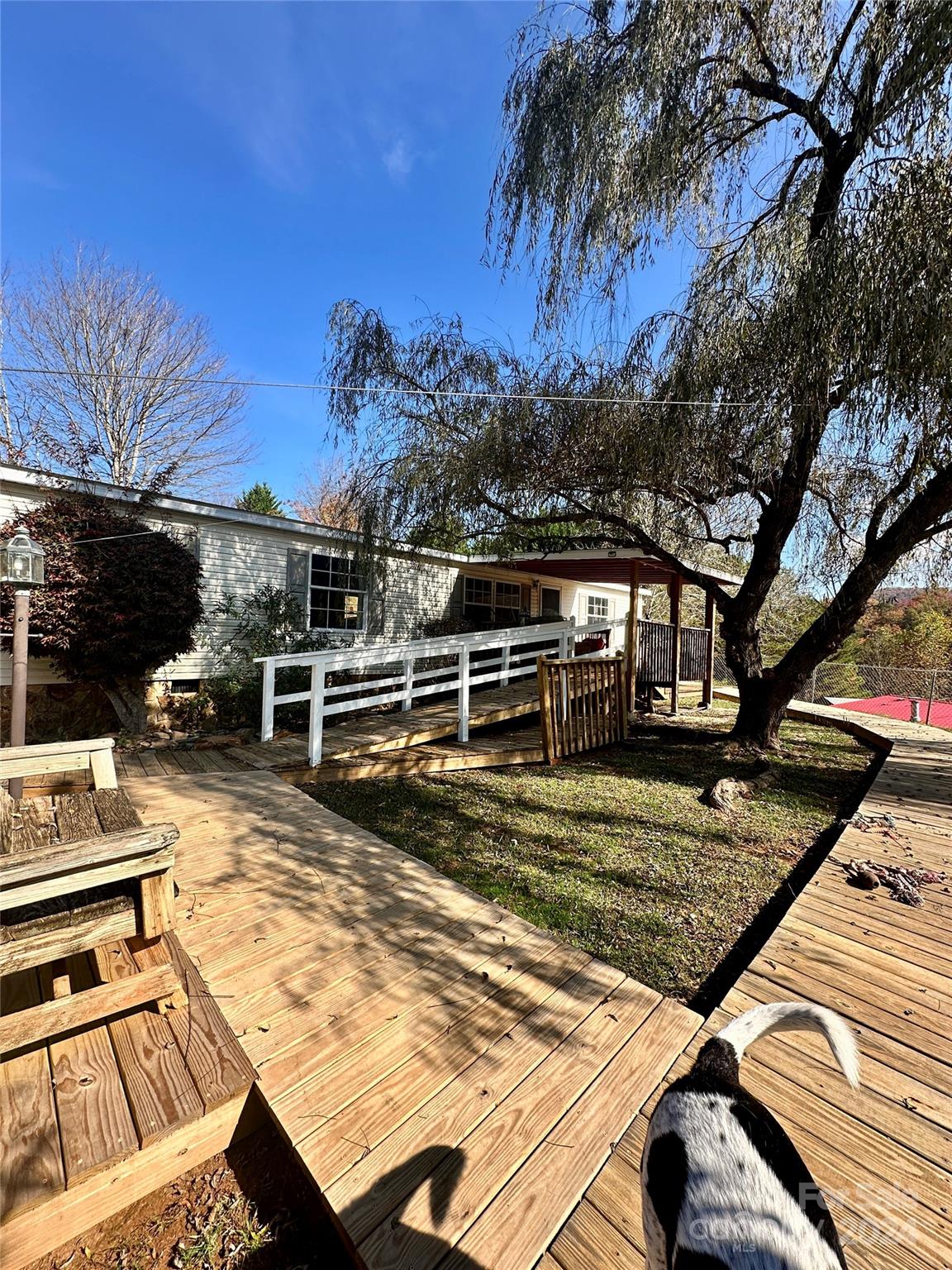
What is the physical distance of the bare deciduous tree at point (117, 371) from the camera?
13.8 m

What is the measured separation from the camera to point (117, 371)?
14875mm

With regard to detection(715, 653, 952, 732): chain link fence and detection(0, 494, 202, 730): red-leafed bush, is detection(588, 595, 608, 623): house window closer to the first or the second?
detection(715, 653, 952, 732): chain link fence

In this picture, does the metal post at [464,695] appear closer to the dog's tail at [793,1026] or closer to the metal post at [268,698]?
the metal post at [268,698]

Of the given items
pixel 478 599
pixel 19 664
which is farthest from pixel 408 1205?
pixel 478 599

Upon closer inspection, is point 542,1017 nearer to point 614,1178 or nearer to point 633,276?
point 614,1178

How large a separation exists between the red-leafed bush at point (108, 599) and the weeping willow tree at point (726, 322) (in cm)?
316

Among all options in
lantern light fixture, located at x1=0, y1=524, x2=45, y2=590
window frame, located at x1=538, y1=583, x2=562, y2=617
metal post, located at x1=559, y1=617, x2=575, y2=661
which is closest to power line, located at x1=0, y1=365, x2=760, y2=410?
lantern light fixture, located at x1=0, y1=524, x2=45, y2=590

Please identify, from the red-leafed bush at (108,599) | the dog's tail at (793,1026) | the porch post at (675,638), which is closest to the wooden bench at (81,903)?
the dog's tail at (793,1026)

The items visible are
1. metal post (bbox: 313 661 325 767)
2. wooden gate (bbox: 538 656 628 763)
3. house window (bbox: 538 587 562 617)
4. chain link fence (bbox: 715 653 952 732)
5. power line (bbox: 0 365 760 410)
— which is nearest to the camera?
power line (bbox: 0 365 760 410)

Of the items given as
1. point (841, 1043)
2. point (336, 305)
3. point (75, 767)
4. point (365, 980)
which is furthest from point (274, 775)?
point (336, 305)

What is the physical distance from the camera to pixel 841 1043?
1309 mm

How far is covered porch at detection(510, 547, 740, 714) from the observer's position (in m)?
8.85

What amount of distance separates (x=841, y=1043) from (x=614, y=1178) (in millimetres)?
732

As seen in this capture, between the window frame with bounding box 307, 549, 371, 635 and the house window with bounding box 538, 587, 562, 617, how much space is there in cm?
550
